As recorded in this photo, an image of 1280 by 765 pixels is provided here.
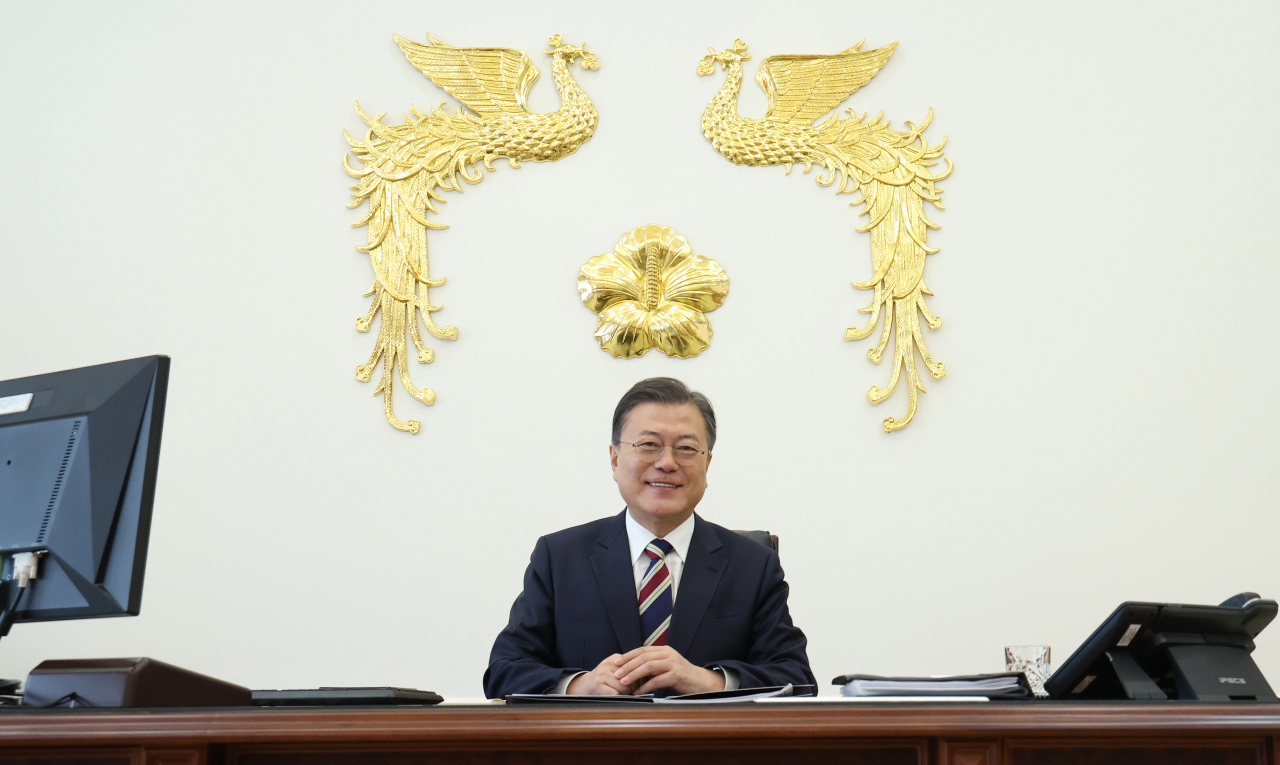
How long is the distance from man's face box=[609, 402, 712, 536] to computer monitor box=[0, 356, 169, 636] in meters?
0.96

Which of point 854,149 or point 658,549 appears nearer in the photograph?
point 658,549

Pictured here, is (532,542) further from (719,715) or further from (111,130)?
(719,715)

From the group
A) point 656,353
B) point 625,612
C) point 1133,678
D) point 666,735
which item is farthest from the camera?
point 656,353

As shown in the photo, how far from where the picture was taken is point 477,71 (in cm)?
350

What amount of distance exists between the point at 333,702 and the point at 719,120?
8.41ft

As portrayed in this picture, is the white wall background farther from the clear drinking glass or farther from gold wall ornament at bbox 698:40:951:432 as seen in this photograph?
the clear drinking glass

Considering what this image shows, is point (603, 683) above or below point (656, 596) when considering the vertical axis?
below

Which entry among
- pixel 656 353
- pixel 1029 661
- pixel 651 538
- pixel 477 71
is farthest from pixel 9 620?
pixel 477 71

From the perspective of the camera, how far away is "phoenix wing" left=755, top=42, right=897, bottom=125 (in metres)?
3.47

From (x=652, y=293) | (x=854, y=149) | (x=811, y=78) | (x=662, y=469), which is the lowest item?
(x=662, y=469)

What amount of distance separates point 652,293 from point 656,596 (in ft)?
4.79

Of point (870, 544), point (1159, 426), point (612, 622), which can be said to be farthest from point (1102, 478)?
point (612, 622)

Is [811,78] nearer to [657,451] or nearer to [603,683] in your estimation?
[657,451]

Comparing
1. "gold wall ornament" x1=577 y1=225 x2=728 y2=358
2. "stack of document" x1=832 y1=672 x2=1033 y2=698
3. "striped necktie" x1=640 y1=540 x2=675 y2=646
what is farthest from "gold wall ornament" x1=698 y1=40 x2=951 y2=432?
"stack of document" x1=832 y1=672 x2=1033 y2=698
